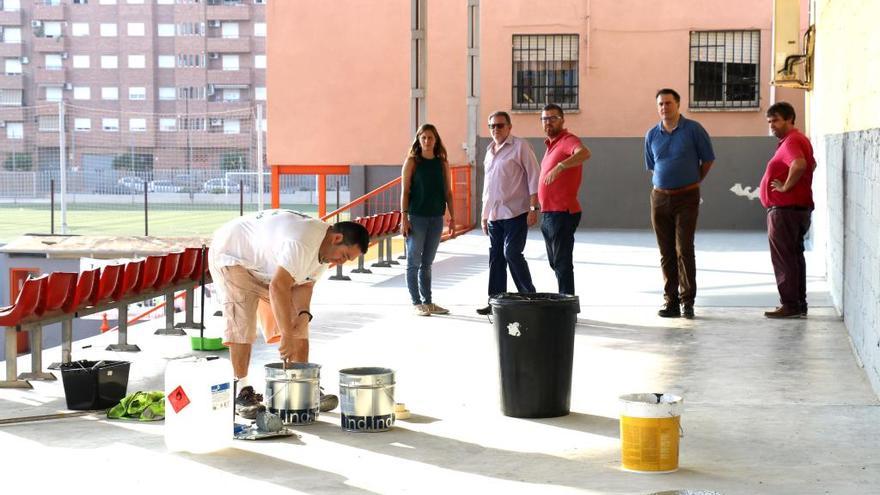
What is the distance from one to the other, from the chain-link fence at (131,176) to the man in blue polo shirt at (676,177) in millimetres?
24654

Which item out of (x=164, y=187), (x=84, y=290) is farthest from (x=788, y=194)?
(x=164, y=187)

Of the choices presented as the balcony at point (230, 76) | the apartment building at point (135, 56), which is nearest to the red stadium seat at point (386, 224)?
the apartment building at point (135, 56)

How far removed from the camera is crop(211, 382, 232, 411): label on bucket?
6.47m

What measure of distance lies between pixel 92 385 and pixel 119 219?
47.6 m

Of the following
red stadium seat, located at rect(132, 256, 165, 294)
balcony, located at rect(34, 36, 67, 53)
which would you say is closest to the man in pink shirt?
red stadium seat, located at rect(132, 256, 165, 294)

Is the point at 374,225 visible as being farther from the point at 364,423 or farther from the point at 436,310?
the point at 364,423

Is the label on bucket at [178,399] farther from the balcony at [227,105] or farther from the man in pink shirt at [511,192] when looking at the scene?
the balcony at [227,105]

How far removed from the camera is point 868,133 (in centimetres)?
869

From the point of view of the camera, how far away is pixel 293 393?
23.1 feet

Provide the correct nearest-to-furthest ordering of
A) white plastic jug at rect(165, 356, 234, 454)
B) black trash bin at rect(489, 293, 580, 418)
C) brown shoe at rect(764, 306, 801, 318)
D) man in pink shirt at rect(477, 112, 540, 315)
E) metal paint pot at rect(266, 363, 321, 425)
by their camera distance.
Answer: white plastic jug at rect(165, 356, 234, 454)
metal paint pot at rect(266, 363, 321, 425)
black trash bin at rect(489, 293, 580, 418)
man in pink shirt at rect(477, 112, 540, 315)
brown shoe at rect(764, 306, 801, 318)

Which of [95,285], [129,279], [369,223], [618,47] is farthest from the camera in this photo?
[618,47]

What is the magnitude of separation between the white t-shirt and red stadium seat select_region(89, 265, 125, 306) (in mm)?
2485

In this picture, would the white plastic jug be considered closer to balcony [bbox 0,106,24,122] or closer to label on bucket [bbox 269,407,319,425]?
label on bucket [bbox 269,407,319,425]

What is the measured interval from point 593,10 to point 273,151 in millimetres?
8524
